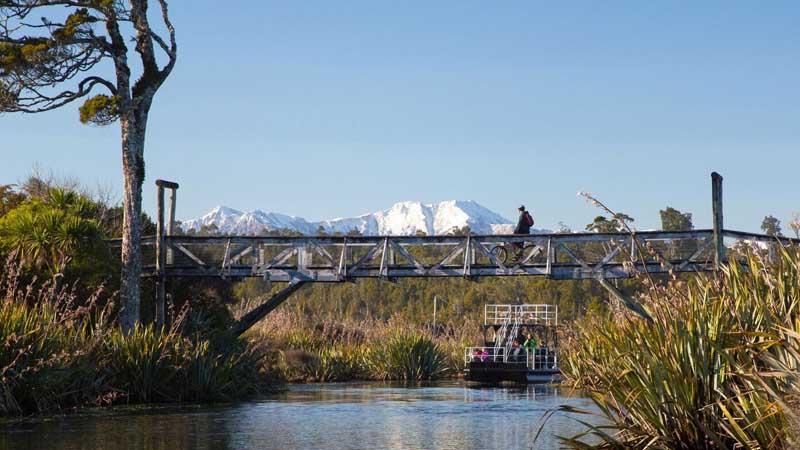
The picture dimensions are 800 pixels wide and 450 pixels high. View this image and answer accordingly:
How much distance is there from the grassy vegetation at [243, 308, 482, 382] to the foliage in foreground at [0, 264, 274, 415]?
7.73m

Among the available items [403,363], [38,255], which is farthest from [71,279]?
[403,363]

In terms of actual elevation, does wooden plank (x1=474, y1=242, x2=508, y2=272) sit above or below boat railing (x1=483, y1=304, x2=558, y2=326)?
above

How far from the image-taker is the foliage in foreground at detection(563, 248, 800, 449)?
1060cm

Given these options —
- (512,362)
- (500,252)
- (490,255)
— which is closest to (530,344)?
(512,362)

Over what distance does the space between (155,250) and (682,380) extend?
2570 cm

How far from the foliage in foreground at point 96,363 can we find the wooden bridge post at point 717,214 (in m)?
12.5

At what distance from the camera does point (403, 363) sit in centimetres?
3909

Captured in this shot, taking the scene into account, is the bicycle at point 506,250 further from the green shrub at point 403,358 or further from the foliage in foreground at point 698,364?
the foliage in foreground at point 698,364

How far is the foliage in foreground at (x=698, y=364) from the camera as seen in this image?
34.8 ft

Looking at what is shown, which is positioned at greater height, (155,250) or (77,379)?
(155,250)

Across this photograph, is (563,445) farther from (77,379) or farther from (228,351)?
(228,351)

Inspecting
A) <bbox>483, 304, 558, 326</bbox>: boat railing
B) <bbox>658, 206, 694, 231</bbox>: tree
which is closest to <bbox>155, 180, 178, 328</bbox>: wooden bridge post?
<bbox>483, 304, 558, 326</bbox>: boat railing

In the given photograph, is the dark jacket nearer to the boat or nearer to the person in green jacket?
the boat

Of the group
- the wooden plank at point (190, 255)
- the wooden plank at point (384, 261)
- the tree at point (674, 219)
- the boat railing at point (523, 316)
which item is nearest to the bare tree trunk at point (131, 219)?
the wooden plank at point (190, 255)
